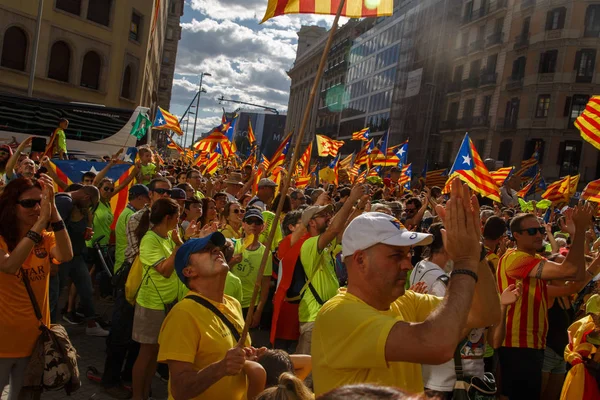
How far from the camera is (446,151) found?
45531 millimetres

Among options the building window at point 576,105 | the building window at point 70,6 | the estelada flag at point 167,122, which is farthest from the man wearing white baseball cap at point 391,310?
the building window at point 576,105

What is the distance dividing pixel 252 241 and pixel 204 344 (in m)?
3.10

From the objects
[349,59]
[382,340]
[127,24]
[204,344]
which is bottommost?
[204,344]

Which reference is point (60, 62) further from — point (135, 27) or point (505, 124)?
point (505, 124)

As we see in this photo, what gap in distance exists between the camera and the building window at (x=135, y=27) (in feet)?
108

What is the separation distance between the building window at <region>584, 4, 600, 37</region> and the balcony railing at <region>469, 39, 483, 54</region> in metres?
9.10

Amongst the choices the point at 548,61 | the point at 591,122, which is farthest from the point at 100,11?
the point at 591,122

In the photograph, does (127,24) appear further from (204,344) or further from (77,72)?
(204,344)

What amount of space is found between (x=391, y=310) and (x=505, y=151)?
38.8m

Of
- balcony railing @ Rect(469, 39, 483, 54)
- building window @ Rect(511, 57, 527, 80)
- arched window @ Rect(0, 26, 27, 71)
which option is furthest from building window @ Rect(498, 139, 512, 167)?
arched window @ Rect(0, 26, 27, 71)

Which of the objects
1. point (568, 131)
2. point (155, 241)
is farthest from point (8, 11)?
point (568, 131)

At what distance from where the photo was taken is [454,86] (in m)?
45.8

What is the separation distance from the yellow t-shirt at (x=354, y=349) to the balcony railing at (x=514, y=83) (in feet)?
128

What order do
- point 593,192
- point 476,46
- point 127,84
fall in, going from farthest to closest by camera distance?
point 476,46, point 127,84, point 593,192
